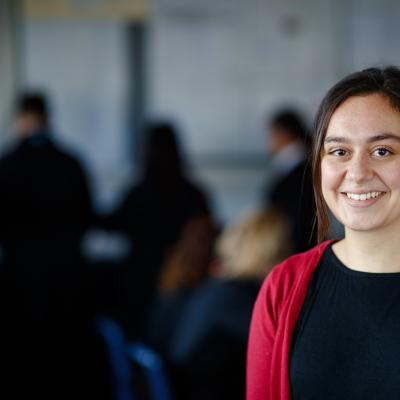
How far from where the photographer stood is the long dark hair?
→ 1.32m

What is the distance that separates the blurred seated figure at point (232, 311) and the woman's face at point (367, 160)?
3.44ft

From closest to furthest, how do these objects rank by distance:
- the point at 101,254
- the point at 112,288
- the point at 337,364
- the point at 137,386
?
1. the point at 337,364
2. the point at 137,386
3. the point at 112,288
4. the point at 101,254

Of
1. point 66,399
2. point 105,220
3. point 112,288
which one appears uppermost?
point 105,220

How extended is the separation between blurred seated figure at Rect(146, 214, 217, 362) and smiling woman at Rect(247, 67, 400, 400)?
1442 mm

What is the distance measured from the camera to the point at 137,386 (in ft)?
9.64

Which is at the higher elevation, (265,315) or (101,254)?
(265,315)

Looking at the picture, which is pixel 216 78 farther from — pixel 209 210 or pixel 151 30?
pixel 209 210

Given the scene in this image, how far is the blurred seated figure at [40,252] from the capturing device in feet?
12.7

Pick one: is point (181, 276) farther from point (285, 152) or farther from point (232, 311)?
point (285, 152)

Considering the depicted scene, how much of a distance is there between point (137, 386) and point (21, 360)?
1.34 meters

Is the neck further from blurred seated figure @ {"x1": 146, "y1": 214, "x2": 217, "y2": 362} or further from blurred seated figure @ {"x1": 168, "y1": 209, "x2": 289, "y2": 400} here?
blurred seated figure @ {"x1": 146, "y1": 214, "x2": 217, "y2": 362}

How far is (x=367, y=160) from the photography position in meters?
1.31

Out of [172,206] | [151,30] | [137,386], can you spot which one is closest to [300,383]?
[137,386]

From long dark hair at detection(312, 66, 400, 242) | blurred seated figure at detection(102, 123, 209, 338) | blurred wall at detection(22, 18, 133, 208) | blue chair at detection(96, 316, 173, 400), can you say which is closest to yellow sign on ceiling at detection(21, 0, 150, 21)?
blurred wall at detection(22, 18, 133, 208)
